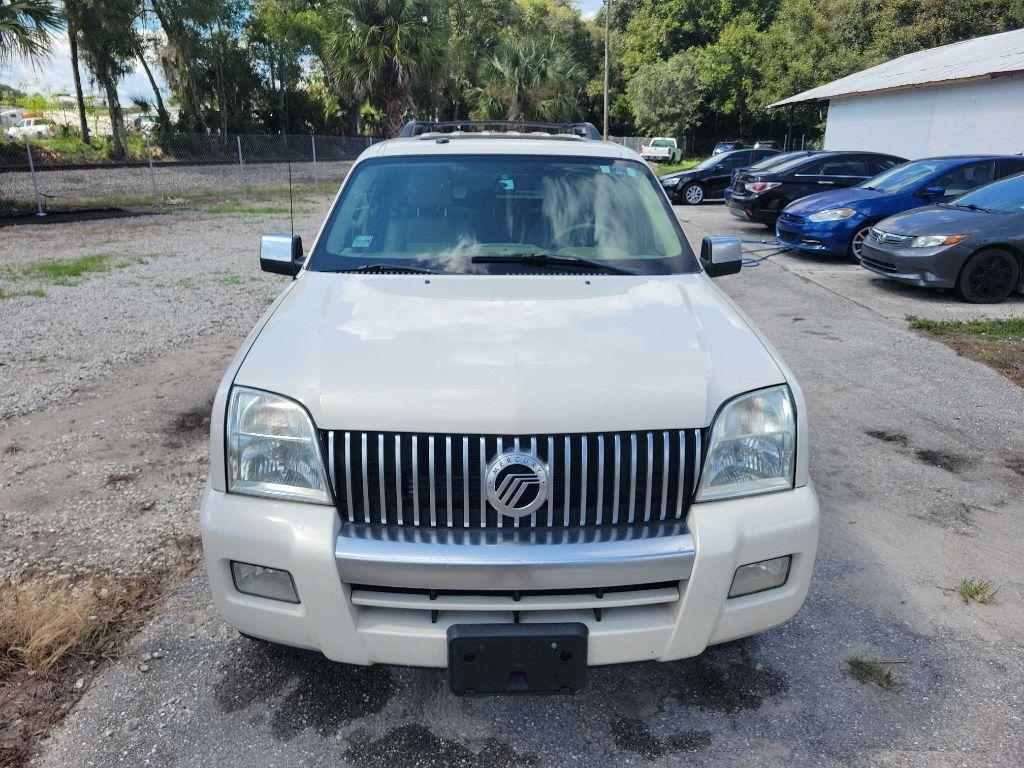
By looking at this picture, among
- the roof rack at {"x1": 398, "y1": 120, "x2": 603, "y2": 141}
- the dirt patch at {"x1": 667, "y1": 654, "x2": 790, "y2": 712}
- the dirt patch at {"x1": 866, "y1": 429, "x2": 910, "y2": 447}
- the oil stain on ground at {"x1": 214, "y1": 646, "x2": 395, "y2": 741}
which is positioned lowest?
the dirt patch at {"x1": 667, "y1": 654, "x2": 790, "y2": 712}

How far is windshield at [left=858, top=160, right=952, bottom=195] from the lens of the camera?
11055mm

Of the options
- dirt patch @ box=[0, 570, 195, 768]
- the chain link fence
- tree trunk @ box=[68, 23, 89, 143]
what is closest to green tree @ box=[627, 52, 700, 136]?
the chain link fence

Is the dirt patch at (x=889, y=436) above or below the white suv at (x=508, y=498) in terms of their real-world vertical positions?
below

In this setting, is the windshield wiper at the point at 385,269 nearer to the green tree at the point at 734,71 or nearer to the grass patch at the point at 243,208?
the grass patch at the point at 243,208

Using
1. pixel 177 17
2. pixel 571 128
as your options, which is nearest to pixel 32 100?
pixel 177 17

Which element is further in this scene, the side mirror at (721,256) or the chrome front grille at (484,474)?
the side mirror at (721,256)

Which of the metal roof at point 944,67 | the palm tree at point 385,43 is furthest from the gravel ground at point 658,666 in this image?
the palm tree at point 385,43

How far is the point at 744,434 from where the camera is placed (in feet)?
7.73

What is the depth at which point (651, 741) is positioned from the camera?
2455 mm

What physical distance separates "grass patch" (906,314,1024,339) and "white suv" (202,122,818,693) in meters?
6.09

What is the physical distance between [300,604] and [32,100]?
67044mm

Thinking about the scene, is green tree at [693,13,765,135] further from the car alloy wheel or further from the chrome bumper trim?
the chrome bumper trim

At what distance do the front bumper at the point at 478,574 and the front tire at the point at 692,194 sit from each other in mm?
19784

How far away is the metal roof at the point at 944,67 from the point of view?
1840cm
